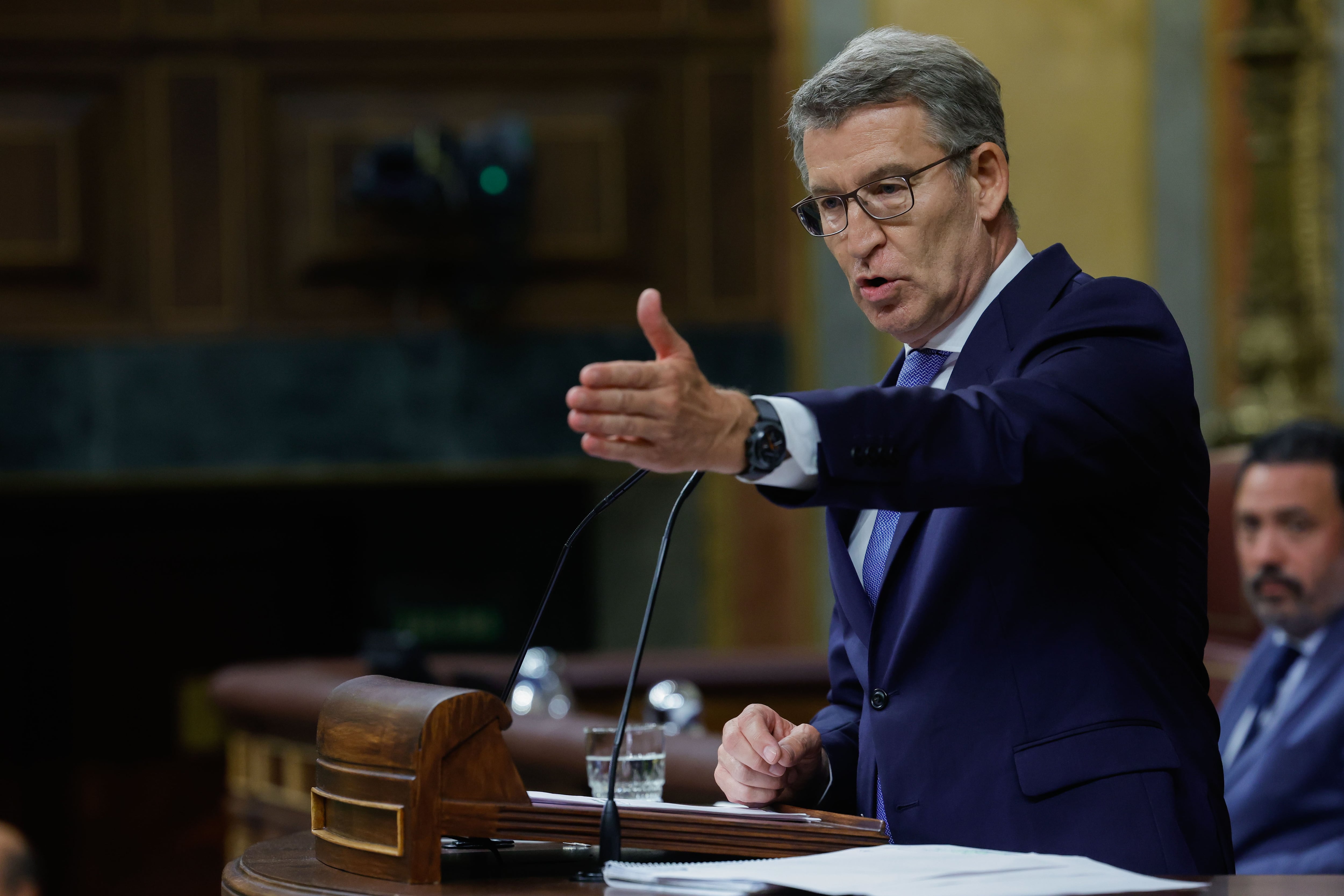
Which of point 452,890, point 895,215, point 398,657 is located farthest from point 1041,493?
point 398,657

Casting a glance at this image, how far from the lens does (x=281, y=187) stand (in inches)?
234

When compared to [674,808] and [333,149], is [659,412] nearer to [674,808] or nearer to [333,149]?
[674,808]

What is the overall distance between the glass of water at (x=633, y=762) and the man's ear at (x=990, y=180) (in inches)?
23.5

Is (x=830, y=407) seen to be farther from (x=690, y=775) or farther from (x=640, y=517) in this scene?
(x=640, y=517)

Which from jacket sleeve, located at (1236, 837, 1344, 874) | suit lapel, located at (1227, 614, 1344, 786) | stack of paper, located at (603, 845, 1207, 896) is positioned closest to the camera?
stack of paper, located at (603, 845, 1207, 896)

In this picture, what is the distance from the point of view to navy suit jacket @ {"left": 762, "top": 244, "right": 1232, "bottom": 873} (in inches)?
47.8

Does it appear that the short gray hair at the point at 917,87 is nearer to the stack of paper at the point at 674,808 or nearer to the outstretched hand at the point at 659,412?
the outstretched hand at the point at 659,412

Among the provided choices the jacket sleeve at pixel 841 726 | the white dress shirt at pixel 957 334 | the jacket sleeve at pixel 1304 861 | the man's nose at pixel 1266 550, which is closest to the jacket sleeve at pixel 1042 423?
the white dress shirt at pixel 957 334

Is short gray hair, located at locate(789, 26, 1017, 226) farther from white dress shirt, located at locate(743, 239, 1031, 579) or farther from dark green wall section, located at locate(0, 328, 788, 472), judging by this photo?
dark green wall section, located at locate(0, 328, 788, 472)

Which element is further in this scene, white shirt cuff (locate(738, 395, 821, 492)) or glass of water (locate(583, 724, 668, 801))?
glass of water (locate(583, 724, 668, 801))

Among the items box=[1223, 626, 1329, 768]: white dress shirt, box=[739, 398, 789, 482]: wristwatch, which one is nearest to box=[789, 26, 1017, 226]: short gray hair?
box=[739, 398, 789, 482]: wristwatch

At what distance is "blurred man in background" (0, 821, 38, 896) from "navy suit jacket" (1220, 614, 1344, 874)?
174cm

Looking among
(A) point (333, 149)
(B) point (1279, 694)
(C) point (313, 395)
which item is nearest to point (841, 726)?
(B) point (1279, 694)

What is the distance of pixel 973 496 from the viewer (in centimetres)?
121
